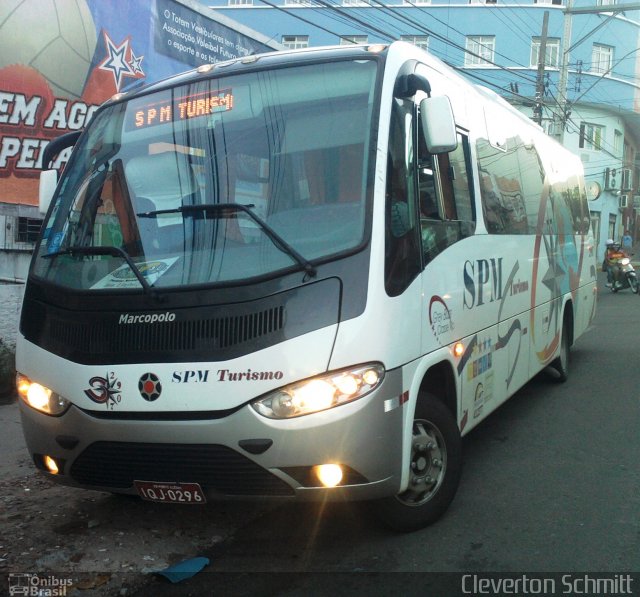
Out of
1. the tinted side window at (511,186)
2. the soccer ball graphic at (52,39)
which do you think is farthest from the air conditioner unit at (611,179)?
the tinted side window at (511,186)

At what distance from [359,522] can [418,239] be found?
1633 mm

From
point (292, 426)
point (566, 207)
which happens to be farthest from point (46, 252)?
point (566, 207)

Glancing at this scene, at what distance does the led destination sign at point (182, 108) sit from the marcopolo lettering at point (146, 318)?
1301 millimetres

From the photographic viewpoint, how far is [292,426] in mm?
3516

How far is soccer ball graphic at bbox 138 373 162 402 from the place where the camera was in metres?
3.68

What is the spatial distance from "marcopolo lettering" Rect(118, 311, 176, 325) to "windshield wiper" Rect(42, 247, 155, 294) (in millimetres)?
123

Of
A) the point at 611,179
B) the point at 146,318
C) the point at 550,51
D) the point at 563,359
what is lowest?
the point at 563,359

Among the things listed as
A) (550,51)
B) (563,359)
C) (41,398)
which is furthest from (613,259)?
(41,398)

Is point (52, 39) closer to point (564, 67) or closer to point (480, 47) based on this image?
point (564, 67)

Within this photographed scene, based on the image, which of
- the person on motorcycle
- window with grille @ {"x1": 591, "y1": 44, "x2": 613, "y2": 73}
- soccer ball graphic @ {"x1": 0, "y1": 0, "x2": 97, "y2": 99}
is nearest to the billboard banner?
soccer ball graphic @ {"x1": 0, "y1": 0, "x2": 97, "y2": 99}

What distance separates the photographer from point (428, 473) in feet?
14.0

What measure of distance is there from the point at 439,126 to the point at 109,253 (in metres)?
1.87

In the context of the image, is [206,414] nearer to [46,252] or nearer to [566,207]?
[46,252]

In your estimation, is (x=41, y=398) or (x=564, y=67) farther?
(x=564, y=67)
